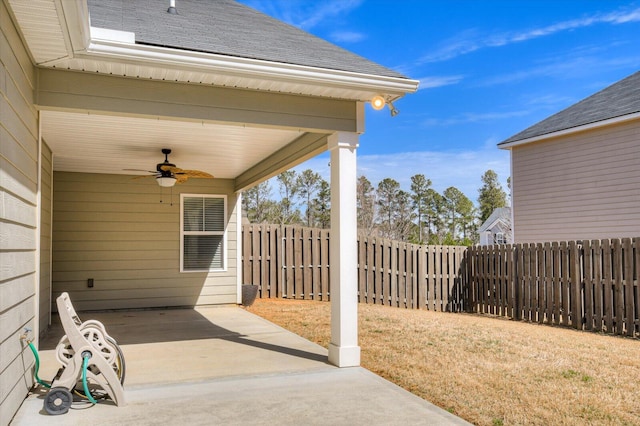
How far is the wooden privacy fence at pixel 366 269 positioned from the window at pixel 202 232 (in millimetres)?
731

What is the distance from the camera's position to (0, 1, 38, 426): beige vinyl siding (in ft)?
10.2

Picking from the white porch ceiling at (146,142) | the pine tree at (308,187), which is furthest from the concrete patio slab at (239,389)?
the pine tree at (308,187)

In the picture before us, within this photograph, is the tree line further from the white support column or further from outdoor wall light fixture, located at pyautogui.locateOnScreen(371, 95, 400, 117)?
outdoor wall light fixture, located at pyautogui.locateOnScreen(371, 95, 400, 117)

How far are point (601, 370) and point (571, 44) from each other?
1124 inches

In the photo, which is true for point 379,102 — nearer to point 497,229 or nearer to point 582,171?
point 582,171

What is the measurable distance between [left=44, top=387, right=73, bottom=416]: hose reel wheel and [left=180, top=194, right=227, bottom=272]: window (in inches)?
242

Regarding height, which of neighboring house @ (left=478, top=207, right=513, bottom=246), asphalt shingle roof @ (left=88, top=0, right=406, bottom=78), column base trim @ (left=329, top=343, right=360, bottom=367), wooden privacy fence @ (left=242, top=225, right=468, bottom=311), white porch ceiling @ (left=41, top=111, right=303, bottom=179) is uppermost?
asphalt shingle roof @ (left=88, top=0, right=406, bottom=78)

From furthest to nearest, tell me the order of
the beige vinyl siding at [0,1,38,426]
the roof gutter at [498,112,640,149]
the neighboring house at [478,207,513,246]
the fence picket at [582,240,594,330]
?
the neighboring house at [478,207,513,246]
the roof gutter at [498,112,640,149]
the fence picket at [582,240,594,330]
the beige vinyl siding at [0,1,38,426]

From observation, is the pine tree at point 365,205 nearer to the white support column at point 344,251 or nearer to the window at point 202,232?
the window at point 202,232

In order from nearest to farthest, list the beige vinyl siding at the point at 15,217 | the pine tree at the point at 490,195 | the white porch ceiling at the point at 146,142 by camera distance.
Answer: the beige vinyl siding at the point at 15,217
the white porch ceiling at the point at 146,142
the pine tree at the point at 490,195

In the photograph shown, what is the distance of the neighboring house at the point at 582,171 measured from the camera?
36.6 ft

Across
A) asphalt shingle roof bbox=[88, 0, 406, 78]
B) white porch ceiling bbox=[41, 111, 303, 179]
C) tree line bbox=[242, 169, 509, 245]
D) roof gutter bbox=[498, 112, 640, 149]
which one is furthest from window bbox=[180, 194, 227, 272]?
tree line bbox=[242, 169, 509, 245]

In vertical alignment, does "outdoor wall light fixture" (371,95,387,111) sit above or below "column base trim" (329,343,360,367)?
above

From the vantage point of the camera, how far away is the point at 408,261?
10.4 metres
